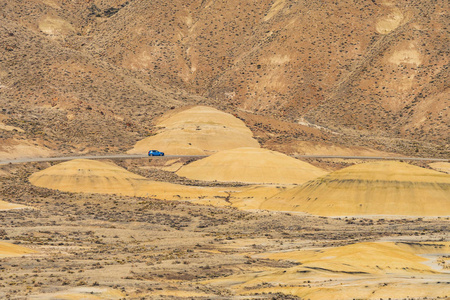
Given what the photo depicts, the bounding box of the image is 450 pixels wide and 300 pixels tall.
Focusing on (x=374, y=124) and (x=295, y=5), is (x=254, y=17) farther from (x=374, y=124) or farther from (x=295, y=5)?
(x=374, y=124)

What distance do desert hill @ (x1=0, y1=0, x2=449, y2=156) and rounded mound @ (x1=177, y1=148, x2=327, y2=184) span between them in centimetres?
1866

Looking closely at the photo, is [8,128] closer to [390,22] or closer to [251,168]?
[251,168]

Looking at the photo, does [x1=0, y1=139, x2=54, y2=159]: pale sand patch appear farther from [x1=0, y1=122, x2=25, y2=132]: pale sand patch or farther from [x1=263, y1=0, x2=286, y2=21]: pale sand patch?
[x1=263, y1=0, x2=286, y2=21]: pale sand patch

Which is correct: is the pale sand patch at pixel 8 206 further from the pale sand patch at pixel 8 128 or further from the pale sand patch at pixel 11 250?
the pale sand patch at pixel 8 128

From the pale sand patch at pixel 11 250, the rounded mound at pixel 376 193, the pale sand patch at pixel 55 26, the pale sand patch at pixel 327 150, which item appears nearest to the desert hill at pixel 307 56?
the pale sand patch at pixel 55 26

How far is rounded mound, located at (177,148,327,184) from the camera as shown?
9688cm

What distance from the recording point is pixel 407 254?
44531 mm

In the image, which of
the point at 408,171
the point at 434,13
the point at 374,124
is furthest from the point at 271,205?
the point at 434,13

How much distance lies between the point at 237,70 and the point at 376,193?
90.0 m

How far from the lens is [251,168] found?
98938mm

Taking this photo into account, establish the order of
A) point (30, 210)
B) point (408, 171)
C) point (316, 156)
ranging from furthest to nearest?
point (316, 156)
point (408, 171)
point (30, 210)

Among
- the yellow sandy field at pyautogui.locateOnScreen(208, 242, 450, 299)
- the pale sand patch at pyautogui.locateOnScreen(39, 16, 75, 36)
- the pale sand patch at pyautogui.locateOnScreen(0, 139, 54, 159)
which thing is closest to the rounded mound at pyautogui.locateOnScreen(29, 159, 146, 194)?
the pale sand patch at pyautogui.locateOnScreen(0, 139, 54, 159)

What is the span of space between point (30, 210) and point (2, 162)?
30.3 meters

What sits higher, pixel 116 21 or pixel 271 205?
pixel 116 21
